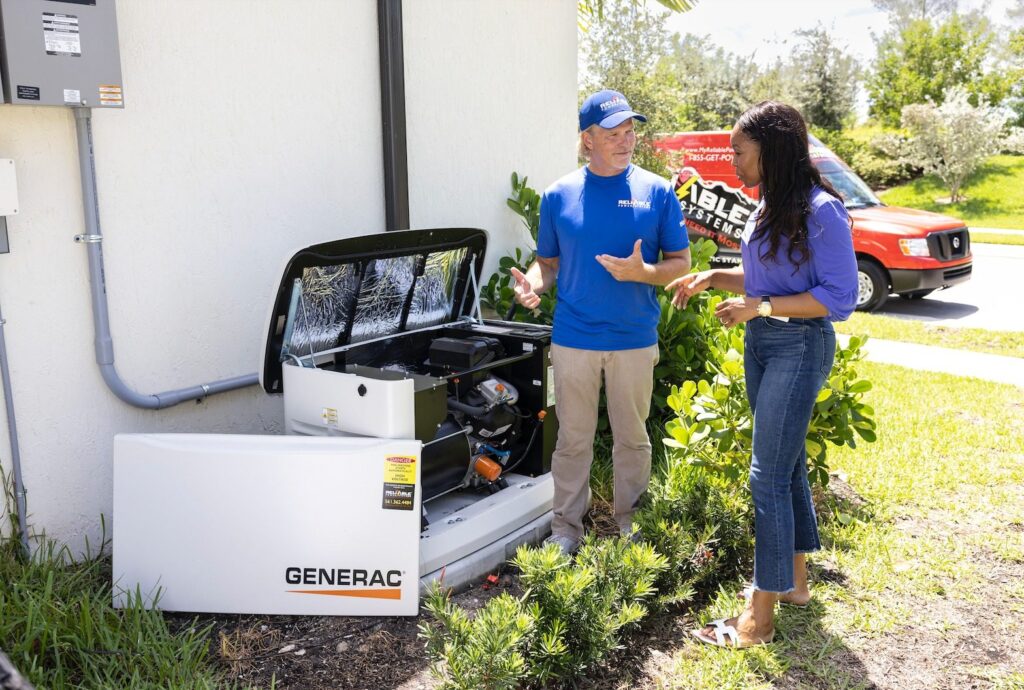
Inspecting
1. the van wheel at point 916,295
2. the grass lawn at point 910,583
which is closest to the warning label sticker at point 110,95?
the grass lawn at point 910,583

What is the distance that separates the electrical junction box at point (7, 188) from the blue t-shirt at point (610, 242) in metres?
2.14

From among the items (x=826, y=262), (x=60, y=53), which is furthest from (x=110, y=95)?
(x=826, y=262)

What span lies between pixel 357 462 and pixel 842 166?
34.4 feet

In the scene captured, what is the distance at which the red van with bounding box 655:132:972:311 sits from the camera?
34.4 feet

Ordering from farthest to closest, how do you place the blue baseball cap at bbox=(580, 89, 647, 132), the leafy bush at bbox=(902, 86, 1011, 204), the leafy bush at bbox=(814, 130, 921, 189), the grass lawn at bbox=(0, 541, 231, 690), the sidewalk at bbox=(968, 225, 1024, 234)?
the leafy bush at bbox=(814, 130, 921, 189), the leafy bush at bbox=(902, 86, 1011, 204), the sidewalk at bbox=(968, 225, 1024, 234), the blue baseball cap at bbox=(580, 89, 647, 132), the grass lawn at bbox=(0, 541, 231, 690)

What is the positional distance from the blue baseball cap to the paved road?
7.45 metres

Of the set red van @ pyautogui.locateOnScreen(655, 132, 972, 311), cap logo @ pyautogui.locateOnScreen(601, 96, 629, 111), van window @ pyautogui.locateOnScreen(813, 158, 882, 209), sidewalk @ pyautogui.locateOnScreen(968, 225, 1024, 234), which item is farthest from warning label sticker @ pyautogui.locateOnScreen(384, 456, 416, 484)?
sidewalk @ pyautogui.locateOnScreen(968, 225, 1024, 234)

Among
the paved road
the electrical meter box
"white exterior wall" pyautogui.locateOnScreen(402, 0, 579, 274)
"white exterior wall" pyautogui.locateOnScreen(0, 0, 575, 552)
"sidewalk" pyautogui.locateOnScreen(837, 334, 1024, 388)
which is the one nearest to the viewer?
the electrical meter box

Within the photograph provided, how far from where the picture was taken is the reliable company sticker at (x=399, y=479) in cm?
332

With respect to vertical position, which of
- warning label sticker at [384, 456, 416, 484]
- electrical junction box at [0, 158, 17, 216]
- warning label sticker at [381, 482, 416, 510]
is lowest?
warning label sticker at [381, 482, 416, 510]

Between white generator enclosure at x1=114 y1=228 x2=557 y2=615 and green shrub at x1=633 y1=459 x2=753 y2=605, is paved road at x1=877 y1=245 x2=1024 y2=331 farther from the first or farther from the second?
white generator enclosure at x1=114 y1=228 x2=557 y2=615

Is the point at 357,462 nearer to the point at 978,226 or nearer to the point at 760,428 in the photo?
the point at 760,428

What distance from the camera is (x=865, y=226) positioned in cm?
1071

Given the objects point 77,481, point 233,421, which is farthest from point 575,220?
point 77,481
